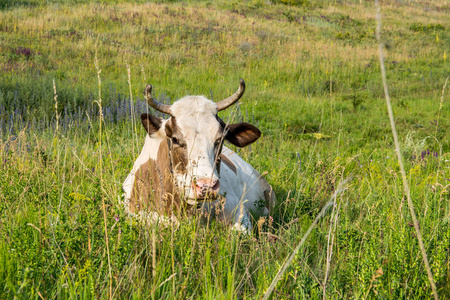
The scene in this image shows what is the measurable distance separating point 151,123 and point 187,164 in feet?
2.60

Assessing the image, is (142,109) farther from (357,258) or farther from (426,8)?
(426,8)

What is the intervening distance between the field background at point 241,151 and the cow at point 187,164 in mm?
247

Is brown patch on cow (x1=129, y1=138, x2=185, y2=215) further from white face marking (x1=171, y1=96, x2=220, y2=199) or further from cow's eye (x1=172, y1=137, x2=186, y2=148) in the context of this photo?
white face marking (x1=171, y1=96, x2=220, y2=199)

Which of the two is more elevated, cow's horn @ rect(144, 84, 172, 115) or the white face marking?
cow's horn @ rect(144, 84, 172, 115)

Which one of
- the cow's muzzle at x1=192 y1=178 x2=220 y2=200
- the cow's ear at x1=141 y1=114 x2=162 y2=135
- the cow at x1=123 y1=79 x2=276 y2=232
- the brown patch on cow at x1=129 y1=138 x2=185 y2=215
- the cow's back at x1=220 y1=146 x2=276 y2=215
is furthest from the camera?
the cow's back at x1=220 y1=146 x2=276 y2=215

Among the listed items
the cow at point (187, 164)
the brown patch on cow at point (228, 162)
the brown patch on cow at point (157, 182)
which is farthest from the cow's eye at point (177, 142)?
the brown patch on cow at point (228, 162)

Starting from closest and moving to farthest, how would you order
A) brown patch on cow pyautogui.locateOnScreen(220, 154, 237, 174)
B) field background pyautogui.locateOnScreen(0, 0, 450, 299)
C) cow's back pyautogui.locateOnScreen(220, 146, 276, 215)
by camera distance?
1. field background pyautogui.locateOnScreen(0, 0, 450, 299)
2. cow's back pyautogui.locateOnScreen(220, 146, 276, 215)
3. brown patch on cow pyautogui.locateOnScreen(220, 154, 237, 174)

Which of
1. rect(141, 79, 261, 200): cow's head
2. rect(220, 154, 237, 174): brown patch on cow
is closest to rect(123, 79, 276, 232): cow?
rect(141, 79, 261, 200): cow's head

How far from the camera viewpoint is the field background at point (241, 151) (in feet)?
7.96

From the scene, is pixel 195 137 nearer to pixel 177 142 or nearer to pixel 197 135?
pixel 197 135

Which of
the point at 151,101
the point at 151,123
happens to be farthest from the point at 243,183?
the point at 151,101

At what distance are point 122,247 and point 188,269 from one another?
408 mm

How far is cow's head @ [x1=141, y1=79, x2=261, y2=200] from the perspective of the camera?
10.3 ft

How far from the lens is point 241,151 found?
638 cm
